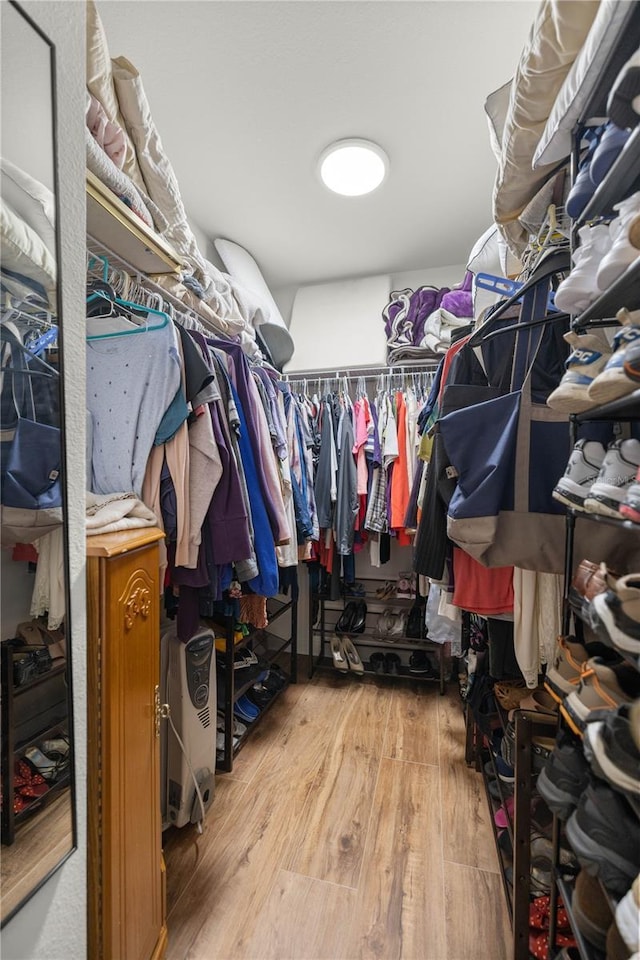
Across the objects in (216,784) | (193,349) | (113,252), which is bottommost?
(216,784)

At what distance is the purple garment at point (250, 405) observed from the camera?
1510 millimetres

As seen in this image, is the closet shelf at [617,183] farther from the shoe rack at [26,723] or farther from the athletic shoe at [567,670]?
the shoe rack at [26,723]

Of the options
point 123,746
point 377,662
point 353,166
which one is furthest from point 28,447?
point 377,662

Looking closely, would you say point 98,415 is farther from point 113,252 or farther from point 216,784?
point 216,784

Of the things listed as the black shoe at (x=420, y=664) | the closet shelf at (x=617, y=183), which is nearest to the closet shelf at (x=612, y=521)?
the closet shelf at (x=617, y=183)

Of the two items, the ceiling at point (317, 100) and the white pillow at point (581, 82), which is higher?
the ceiling at point (317, 100)

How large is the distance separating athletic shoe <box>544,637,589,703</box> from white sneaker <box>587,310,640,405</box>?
0.51 meters

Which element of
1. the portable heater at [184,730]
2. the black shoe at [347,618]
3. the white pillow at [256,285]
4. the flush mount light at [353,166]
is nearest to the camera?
the portable heater at [184,730]

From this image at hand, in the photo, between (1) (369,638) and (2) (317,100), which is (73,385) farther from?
(1) (369,638)

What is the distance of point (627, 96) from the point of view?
62 centimetres

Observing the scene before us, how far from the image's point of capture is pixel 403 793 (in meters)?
1.61

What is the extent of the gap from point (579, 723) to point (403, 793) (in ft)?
4.29

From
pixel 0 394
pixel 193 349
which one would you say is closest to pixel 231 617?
pixel 193 349

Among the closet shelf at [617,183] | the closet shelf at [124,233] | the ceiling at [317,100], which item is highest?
the ceiling at [317,100]
